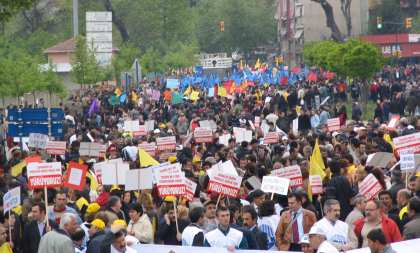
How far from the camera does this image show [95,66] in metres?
68.4

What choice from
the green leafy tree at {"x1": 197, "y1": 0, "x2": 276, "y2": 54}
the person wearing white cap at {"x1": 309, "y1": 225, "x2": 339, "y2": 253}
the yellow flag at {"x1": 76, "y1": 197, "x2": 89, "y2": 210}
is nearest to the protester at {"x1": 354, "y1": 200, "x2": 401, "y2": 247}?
the person wearing white cap at {"x1": 309, "y1": 225, "x2": 339, "y2": 253}

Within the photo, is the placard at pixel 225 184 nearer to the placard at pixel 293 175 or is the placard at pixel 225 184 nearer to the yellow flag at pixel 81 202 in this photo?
the placard at pixel 293 175

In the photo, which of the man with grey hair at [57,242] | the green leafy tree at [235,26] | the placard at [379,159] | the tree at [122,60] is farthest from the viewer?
the green leafy tree at [235,26]

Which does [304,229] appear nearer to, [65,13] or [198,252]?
[198,252]

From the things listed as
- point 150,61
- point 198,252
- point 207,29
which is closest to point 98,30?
point 150,61

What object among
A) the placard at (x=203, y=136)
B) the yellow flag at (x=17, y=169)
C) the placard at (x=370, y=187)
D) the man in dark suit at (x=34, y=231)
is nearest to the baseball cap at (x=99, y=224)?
the man in dark suit at (x=34, y=231)

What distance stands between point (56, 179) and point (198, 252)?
4.82 meters

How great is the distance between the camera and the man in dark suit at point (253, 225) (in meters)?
17.0

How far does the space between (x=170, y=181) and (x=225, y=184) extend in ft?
2.38

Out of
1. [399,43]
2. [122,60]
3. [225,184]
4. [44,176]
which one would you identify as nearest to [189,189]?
[225,184]

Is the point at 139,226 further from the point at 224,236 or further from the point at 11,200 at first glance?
the point at 224,236

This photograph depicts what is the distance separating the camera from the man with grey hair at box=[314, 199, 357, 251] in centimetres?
1627

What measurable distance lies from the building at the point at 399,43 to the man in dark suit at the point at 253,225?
274 feet

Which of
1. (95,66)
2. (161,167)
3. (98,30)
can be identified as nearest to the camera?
(161,167)
